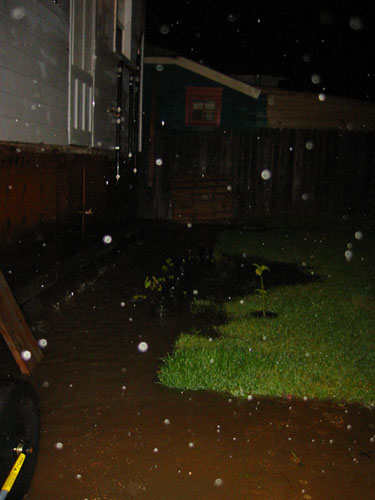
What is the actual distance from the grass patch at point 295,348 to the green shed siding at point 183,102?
10.00 metres

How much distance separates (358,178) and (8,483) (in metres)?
14.5

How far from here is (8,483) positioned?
7.43 ft

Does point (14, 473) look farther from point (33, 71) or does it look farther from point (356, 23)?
point (356, 23)

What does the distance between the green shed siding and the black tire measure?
14434 mm

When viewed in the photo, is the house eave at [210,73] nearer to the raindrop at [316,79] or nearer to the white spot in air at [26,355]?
the raindrop at [316,79]

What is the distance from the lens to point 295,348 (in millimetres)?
4840

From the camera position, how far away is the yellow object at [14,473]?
7.36 feet

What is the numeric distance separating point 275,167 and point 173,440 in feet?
41.1

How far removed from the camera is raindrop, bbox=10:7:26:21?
5114 mm

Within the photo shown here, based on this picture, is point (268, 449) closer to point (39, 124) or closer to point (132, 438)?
point (132, 438)

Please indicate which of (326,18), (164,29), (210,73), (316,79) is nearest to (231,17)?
(164,29)

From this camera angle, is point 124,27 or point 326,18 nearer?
point 124,27

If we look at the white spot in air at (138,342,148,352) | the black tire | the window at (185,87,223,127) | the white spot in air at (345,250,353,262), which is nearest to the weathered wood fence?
the window at (185,87,223,127)

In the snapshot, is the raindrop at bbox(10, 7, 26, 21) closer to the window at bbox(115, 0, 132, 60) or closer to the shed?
the window at bbox(115, 0, 132, 60)
